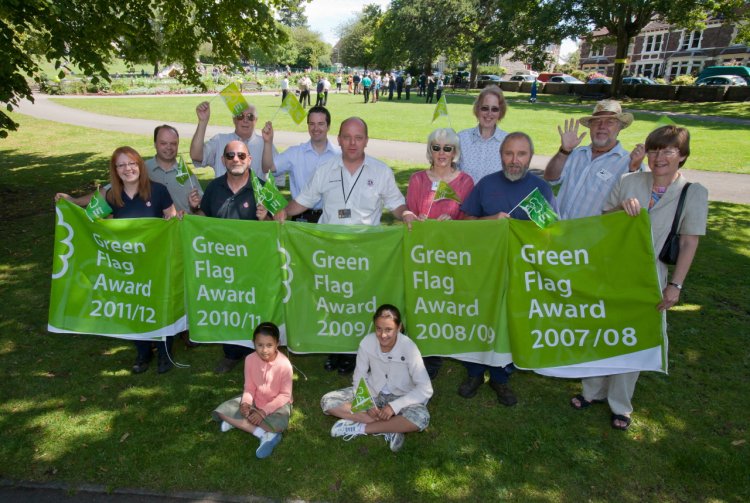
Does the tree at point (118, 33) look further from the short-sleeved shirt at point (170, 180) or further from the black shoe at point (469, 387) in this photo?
the black shoe at point (469, 387)

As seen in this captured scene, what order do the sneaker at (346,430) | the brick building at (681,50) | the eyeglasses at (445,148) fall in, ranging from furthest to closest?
the brick building at (681,50) → the eyeglasses at (445,148) → the sneaker at (346,430)

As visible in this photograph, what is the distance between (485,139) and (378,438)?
126 inches

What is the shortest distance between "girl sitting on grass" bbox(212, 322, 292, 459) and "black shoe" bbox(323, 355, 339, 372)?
0.89m

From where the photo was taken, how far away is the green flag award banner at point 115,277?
4.61 m

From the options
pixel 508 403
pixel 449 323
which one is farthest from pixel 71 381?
pixel 508 403

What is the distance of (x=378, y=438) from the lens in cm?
408

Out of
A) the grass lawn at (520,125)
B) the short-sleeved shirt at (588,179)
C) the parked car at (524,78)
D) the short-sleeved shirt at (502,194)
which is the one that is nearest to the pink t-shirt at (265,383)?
the short-sleeved shirt at (502,194)

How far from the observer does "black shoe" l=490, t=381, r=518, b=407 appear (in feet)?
14.8

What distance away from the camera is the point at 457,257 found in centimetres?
427

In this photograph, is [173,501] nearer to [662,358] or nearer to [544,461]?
[544,461]

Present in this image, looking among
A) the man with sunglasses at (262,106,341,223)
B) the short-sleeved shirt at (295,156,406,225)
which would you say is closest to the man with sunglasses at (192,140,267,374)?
the short-sleeved shirt at (295,156,406,225)

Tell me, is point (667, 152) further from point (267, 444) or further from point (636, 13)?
point (636, 13)

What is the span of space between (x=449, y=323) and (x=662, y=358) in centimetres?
182

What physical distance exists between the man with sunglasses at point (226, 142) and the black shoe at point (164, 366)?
83.0 inches
